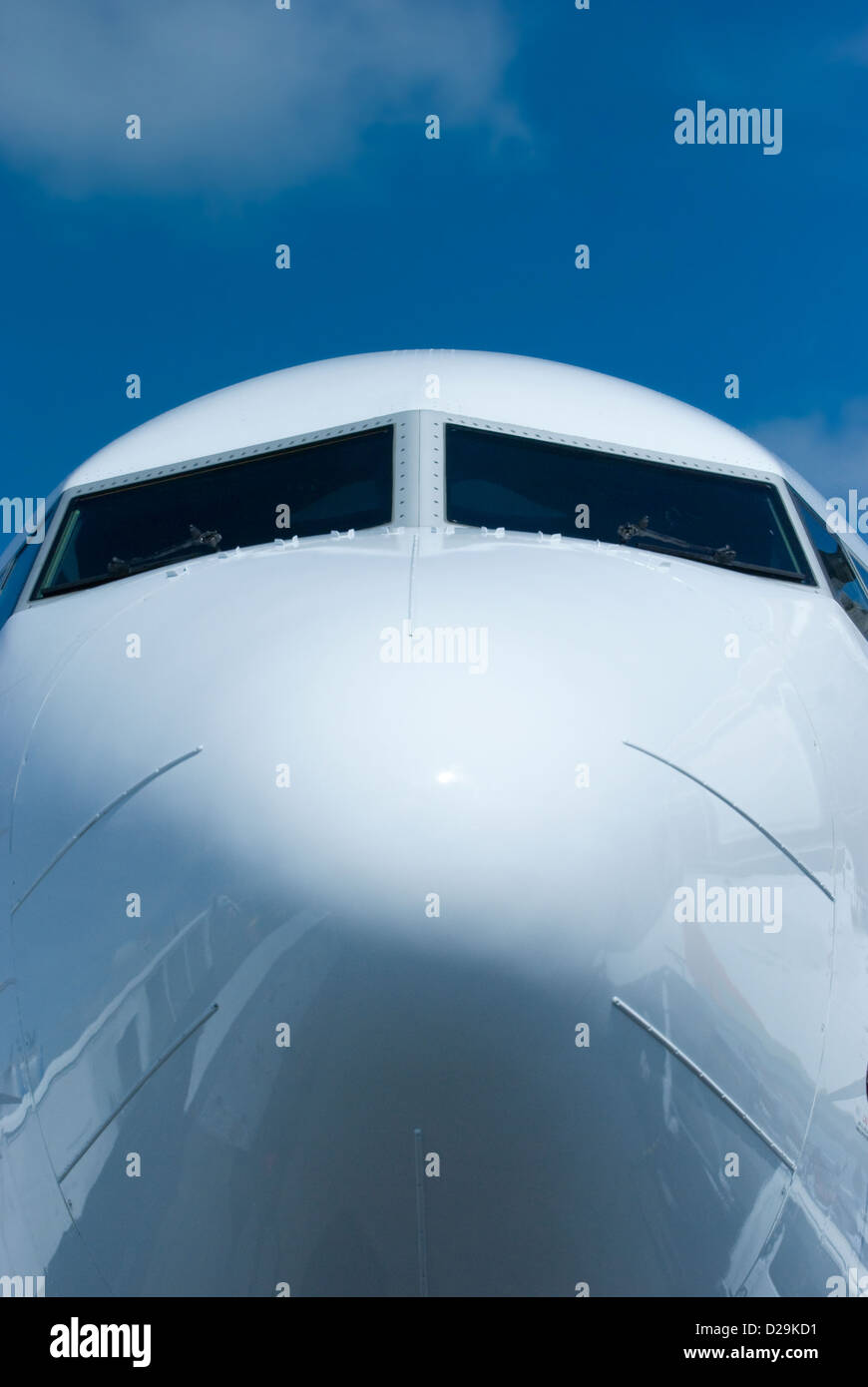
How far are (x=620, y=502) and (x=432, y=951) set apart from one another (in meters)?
2.72

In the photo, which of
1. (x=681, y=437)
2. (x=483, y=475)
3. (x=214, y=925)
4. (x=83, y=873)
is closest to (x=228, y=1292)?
(x=214, y=925)

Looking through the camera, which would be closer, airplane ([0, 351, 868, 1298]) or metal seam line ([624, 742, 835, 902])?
airplane ([0, 351, 868, 1298])

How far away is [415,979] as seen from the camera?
2.94m

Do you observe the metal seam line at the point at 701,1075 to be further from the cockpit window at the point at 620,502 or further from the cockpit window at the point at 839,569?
the cockpit window at the point at 839,569

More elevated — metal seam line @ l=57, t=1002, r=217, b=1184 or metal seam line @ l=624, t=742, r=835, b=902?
metal seam line @ l=624, t=742, r=835, b=902

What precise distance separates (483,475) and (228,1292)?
2928 millimetres

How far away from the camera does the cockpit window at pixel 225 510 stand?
5.02 m

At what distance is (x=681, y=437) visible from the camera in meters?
5.82

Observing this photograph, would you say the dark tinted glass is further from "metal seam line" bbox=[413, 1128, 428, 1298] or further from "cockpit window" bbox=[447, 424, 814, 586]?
"metal seam line" bbox=[413, 1128, 428, 1298]

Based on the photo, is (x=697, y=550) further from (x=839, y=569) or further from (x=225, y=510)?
(x=225, y=510)

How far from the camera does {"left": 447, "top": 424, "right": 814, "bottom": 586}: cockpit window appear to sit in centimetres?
501

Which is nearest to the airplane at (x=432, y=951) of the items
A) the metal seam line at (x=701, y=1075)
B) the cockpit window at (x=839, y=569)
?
the metal seam line at (x=701, y=1075)

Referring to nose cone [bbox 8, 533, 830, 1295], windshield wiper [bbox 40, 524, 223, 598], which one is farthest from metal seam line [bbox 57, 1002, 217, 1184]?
windshield wiper [bbox 40, 524, 223, 598]

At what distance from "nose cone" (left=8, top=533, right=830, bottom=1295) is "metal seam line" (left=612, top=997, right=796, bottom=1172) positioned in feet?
0.05
